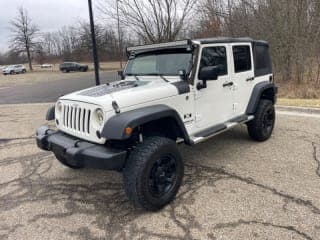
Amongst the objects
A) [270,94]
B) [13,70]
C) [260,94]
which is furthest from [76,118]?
[13,70]

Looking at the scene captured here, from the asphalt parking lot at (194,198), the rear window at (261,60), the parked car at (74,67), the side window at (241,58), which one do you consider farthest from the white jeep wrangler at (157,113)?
the parked car at (74,67)

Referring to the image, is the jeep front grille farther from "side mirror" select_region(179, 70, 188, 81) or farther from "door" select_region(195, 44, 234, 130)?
"door" select_region(195, 44, 234, 130)

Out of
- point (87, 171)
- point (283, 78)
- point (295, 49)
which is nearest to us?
point (87, 171)

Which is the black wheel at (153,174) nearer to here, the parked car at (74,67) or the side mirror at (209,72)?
the side mirror at (209,72)

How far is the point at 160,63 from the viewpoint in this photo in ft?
13.6

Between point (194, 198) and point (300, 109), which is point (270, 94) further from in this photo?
point (194, 198)

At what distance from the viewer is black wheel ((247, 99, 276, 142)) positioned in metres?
5.09

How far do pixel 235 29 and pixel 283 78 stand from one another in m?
3.42

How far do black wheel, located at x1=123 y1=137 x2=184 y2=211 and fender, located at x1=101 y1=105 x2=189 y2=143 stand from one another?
0.98 feet

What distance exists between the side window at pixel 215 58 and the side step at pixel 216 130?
2.51 ft

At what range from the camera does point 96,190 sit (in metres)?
3.78

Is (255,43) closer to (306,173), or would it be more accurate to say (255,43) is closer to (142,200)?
(306,173)

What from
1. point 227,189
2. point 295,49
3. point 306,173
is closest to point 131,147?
point 227,189

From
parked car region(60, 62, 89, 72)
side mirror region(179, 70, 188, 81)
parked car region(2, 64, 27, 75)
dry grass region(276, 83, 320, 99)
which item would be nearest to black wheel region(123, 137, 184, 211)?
side mirror region(179, 70, 188, 81)
